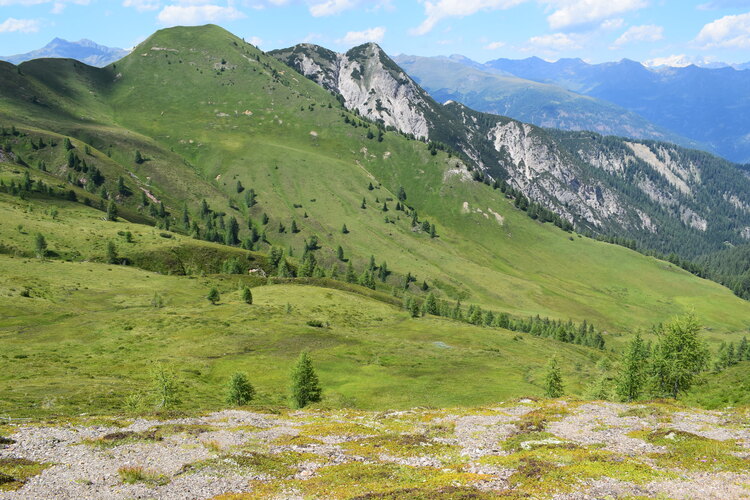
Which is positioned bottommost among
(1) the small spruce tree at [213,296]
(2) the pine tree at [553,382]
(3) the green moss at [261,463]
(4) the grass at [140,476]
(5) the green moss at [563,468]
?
(1) the small spruce tree at [213,296]

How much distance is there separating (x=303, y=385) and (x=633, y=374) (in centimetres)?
4572

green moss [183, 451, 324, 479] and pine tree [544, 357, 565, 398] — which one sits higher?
green moss [183, 451, 324, 479]

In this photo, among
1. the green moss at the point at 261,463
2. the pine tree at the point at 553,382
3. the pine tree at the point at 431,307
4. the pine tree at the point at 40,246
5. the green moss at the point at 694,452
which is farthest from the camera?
the pine tree at the point at 431,307

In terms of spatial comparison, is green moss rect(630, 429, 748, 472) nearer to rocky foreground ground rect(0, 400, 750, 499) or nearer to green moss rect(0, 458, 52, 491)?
rocky foreground ground rect(0, 400, 750, 499)

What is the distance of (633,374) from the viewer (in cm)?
5816

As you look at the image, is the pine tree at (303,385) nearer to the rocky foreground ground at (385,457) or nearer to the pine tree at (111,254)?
the rocky foreground ground at (385,457)

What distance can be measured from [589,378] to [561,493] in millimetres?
94169

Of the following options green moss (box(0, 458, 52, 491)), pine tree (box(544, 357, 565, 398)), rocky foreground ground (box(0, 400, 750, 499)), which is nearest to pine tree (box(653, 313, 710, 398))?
pine tree (box(544, 357, 565, 398))

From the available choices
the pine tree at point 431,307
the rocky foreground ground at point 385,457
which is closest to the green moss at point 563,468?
the rocky foreground ground at point 385,457

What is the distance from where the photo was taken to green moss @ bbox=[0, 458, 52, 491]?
2298 cm

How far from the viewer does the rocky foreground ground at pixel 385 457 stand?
23.1 m

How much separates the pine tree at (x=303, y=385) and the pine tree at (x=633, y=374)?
141 feet

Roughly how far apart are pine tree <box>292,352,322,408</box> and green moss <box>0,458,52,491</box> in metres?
35.7

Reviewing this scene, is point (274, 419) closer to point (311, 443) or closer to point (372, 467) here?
point (311, 443)
